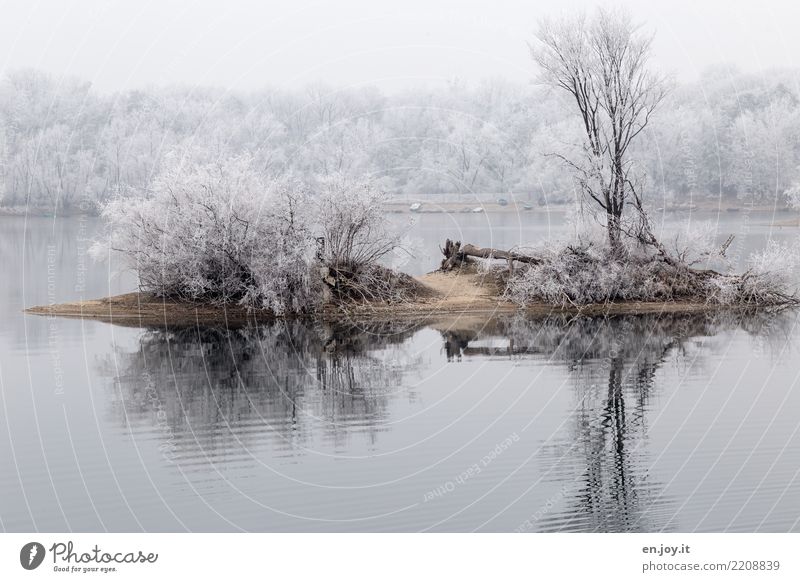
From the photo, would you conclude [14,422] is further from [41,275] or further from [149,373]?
[41,275]

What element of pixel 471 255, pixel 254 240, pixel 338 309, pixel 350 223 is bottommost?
pixel 338 309

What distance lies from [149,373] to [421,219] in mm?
62115

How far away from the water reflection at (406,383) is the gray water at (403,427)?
6 cm

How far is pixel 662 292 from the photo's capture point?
33812 millimetres

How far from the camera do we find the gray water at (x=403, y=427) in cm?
1457

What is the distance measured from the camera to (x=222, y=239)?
32219mm

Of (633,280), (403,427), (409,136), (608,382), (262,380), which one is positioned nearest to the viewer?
(403,427)

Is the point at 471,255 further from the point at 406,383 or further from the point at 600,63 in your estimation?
the point at 406,383

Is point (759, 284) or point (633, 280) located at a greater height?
point (633, 280)

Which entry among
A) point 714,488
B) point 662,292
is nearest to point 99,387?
point 714,488

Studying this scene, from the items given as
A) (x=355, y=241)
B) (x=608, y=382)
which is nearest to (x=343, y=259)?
(x=355, y=241)

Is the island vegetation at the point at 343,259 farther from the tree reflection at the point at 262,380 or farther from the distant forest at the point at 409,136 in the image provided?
the distant forest at the point at 409,136

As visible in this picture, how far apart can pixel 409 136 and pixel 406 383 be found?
205 ft

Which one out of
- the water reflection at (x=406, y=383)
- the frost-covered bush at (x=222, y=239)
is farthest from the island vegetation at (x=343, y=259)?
the water reflection at (x=406, y=383)
